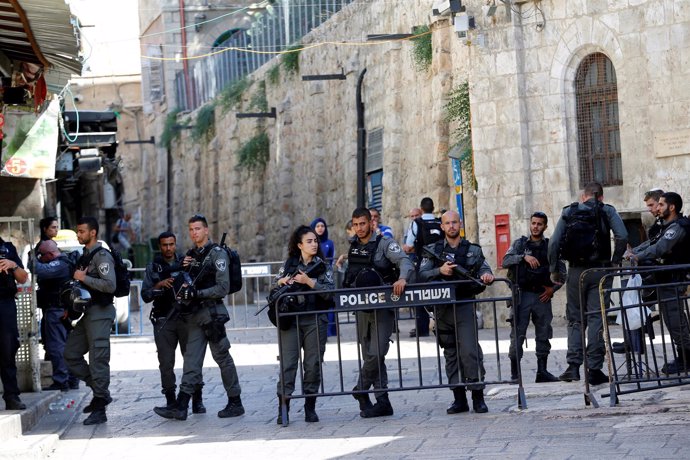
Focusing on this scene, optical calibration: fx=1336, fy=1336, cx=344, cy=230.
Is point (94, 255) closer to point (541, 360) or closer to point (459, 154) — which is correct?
point (541, 360)

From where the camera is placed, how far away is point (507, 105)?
18.5 m

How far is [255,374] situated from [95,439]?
438 centimetres

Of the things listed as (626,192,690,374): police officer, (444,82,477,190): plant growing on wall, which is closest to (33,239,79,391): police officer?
(626,192,690,374): police officer

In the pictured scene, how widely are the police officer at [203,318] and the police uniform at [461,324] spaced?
1.75m

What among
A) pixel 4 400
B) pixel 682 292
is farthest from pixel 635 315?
pixel 4 400

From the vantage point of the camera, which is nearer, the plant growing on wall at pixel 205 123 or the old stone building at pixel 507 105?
the old stone building at pixel 507 105

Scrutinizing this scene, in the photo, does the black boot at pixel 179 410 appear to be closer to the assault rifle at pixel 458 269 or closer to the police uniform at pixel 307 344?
the police uniform at pixel 307 344

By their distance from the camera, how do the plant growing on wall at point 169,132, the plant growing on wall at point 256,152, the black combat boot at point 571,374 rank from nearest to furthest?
the black combat boot at point 571,374
the plant growing on wall at point 256,152
the plant growing on wall at point 169,132

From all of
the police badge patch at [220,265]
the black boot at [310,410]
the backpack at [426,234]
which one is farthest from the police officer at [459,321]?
the backpack at [426,234]

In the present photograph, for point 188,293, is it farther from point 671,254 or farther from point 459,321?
point 671,254

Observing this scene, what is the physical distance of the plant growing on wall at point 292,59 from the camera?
101 ft

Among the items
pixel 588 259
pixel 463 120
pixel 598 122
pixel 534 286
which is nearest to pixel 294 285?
pixel 534 286

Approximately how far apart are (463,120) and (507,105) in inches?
86.5

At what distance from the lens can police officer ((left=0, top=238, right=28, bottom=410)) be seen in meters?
10.8
